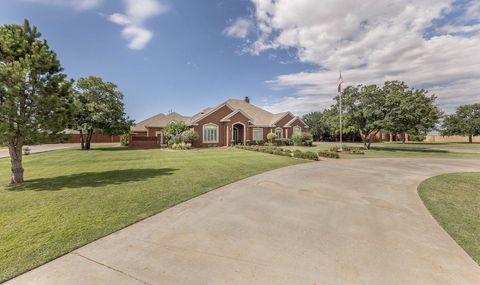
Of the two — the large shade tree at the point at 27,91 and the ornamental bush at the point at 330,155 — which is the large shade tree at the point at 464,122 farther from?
the large shade tree at the point at 27,91

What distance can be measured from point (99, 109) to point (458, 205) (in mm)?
29895

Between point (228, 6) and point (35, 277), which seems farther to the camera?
point (228, 6)

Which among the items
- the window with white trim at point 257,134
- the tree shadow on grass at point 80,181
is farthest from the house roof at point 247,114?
the tree shadow on grass at point 80,181

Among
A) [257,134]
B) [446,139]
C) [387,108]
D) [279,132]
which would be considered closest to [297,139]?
[279,132]

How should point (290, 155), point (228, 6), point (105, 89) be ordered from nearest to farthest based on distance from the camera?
point (228, 6)
point (290, 155)
point (105, 89)

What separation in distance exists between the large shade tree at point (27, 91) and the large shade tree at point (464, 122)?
64.0 metres

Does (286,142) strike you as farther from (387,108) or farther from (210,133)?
(387,108)

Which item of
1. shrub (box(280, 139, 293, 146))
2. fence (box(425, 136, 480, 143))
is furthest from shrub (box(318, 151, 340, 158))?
fence (box(425, 136, 480, 143))

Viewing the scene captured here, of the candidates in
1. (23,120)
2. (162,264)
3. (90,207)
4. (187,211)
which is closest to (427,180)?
(187,211)

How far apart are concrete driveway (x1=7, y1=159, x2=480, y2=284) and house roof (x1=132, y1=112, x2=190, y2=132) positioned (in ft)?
111

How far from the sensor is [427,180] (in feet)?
29.9

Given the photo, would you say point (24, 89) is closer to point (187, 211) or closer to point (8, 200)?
point (8, 200)

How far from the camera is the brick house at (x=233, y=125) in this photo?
27406 millimetres

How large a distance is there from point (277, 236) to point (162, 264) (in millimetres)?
2059
